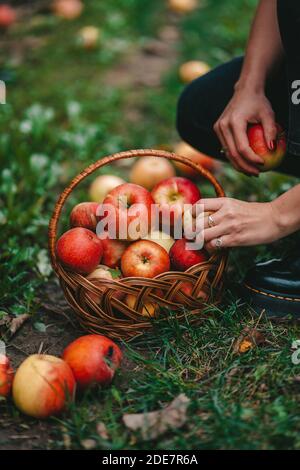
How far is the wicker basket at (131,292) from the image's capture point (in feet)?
6.68

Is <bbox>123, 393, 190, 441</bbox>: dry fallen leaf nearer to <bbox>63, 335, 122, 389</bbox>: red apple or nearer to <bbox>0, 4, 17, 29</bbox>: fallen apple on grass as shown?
<bbox>63, 335, 122, 389</bbox>: red apple

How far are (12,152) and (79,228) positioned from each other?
1.47m

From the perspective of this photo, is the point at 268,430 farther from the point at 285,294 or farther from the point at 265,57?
the point at 265,57

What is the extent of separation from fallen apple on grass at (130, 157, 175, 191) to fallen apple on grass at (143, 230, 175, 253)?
893 millimetres

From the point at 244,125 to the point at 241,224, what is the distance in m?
0.44

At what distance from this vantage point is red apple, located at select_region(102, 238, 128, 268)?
2.21 metres

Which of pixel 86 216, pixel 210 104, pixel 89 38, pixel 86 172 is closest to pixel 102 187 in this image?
pixel 210 104

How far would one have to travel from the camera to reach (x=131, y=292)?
203 centimetres

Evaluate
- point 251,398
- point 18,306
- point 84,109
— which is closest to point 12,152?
point 84,109

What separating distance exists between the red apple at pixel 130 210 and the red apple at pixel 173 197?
0.19 feet

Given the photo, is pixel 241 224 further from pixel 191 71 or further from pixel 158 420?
pixel 191 71

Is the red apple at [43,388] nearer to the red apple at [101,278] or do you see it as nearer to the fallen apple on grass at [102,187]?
the red apple at [101,278]

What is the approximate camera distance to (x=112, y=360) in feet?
6.31

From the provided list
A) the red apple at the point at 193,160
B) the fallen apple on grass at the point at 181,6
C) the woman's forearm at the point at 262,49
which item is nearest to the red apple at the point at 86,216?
the woman's forearm at the point at 262,49
